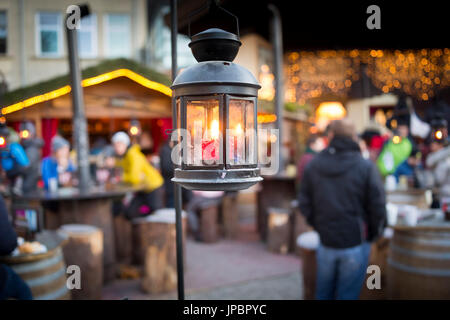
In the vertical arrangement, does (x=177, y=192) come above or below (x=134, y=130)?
below

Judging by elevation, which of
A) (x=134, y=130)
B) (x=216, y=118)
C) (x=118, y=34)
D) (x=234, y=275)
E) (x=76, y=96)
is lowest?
(x=234, y=275)

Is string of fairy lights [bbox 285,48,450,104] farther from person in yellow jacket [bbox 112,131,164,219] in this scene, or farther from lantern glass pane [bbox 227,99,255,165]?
lantern glass pane [bbox 227,99,255,165]

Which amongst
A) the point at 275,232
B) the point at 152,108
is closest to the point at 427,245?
the point at 275,232

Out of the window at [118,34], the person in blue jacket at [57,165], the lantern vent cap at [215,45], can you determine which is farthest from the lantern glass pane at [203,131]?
the window at [118,34]

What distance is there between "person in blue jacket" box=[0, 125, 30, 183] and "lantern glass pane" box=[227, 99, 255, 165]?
9.46ft

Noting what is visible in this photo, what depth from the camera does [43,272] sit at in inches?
128

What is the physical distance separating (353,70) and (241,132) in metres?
10.5

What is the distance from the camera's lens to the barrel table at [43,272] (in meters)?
3.18

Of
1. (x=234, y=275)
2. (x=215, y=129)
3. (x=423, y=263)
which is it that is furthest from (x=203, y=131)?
(x=234, y=275)

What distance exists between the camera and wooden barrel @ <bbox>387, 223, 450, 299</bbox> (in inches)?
137

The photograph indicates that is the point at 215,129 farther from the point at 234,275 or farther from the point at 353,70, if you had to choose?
the point at 353,70

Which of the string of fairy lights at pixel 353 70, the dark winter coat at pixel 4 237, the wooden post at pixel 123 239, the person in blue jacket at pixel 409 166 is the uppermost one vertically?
the string of fairy lights at pixel 353 70

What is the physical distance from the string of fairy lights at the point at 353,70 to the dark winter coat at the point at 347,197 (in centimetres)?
832

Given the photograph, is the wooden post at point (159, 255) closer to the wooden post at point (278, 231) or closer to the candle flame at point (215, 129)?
the wooden post at point (278, 231)
